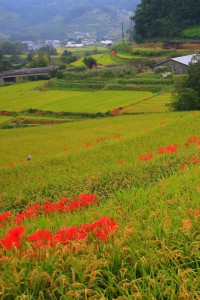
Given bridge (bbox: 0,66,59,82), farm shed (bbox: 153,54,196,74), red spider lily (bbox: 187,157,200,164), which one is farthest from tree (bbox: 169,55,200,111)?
bridge (bbox: 0,66,59,82)

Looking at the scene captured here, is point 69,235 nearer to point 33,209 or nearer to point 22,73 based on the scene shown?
point 33,209

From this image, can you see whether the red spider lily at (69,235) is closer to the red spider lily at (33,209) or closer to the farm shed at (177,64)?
the red spider lily at (33,209)

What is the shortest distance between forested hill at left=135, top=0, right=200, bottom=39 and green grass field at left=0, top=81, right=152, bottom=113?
35.6m

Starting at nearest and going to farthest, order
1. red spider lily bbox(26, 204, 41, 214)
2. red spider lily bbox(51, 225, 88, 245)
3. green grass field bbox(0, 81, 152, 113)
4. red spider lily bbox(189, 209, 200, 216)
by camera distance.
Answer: red spider lily bbox(51, 225, 88, 245) < red spider lily bbox(189, 209, 200, 216) < red spider lily bbox(26, 204, 41, 214) < green grass field bbox(0, 81, 152, 113)

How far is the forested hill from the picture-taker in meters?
75.9

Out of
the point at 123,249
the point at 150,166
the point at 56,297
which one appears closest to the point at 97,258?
the point at 123,249

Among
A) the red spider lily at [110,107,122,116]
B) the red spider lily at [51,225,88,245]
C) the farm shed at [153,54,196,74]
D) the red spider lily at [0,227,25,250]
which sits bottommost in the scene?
the red spider lily at [110,107,122,116]

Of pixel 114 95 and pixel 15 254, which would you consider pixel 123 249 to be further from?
pixel 114 95

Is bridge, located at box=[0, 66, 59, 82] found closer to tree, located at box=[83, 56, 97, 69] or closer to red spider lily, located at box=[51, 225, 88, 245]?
tree, located at box=[83, 56, 97, 69]

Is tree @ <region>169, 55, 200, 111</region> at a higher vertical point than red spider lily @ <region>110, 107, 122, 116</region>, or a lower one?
higher

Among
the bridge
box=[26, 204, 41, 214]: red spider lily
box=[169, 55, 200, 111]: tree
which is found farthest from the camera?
the bridge

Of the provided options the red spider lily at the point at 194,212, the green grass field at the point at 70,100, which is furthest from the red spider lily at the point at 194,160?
the green grass field at the point at 70,100

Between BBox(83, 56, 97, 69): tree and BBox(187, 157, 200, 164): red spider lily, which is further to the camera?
BBox(83, 56, 97, 69): tree

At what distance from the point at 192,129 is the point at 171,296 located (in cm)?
1644
